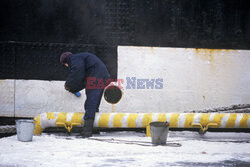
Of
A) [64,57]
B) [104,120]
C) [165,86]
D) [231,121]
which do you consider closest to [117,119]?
[104,120]

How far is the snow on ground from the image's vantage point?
10.7 ft

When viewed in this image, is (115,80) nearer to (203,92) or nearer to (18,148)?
(203,92)

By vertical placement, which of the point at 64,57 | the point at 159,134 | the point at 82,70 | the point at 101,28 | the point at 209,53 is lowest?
the point at 159,134

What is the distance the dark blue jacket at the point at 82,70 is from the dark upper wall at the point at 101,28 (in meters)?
0.38

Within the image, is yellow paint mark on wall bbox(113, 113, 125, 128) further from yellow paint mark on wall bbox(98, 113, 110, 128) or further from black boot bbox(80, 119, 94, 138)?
black boot bbox(80, 119, 94, 138)

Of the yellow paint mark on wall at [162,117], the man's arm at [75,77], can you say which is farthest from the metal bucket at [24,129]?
the yellow paint mark on wall at [162,117]

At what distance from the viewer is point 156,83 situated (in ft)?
18.1

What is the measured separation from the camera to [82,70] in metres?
5.12

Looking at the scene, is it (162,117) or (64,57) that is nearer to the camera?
(162,117)

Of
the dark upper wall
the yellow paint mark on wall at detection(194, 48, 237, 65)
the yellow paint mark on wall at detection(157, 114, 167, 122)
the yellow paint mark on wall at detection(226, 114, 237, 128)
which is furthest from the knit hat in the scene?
the yellow paint mark on wall at detection(226, 114, 237, 128)

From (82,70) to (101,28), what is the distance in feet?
3.23

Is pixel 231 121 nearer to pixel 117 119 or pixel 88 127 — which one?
pixel 117 119

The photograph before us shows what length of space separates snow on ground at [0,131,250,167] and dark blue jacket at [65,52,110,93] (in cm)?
90

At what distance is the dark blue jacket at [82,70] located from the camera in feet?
16.6
